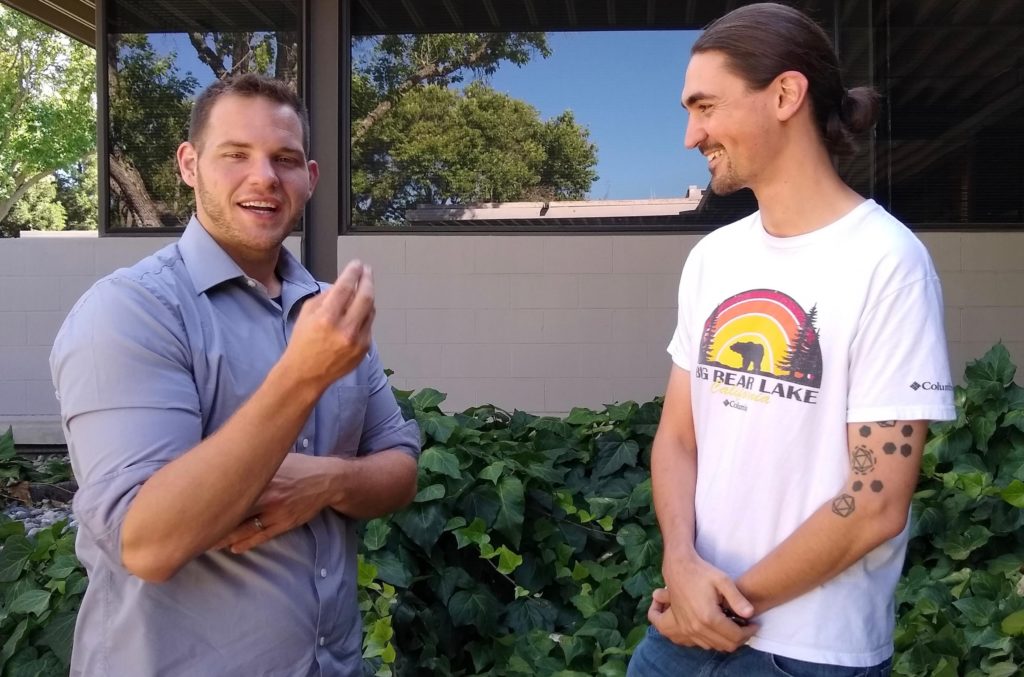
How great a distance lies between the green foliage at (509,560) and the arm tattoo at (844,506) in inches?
69.8

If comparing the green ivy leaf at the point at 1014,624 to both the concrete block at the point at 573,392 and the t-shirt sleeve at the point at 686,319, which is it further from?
the concrete block at the point at 573,392

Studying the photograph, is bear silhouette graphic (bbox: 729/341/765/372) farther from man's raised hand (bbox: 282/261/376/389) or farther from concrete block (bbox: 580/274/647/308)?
concrete block (bbox: 580/274/647/308)

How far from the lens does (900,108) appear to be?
6289 mm

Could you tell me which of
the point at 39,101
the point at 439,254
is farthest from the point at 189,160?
the point at 39,101

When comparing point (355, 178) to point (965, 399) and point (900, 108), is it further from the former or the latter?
point (965, 399)

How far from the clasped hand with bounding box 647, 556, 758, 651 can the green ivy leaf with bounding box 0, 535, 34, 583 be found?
2532 mm

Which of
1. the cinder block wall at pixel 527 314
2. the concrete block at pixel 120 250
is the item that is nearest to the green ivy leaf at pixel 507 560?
the cinder block wall at pixel 527 314

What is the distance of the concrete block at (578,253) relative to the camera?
6430 mm

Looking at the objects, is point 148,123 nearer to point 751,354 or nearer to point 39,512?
point 39,512

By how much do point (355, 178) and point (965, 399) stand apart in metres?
4.02

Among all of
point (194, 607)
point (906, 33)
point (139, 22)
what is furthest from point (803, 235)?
point (139, 22)

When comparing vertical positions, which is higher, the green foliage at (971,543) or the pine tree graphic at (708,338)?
the pine tree graphic at (708,338)

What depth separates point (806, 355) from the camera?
1.61 metres

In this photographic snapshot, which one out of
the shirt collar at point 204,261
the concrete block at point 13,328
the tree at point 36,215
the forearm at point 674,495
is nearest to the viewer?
the shirt collar at point 204,261
